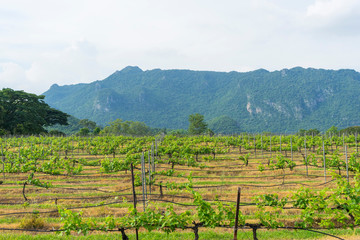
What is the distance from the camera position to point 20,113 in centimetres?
4125

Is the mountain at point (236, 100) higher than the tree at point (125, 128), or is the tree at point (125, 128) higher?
the mountain at point (236, 100)

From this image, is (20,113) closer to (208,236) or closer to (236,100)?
(208,236)

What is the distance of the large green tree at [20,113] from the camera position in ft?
132

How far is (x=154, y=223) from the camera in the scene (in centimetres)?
548

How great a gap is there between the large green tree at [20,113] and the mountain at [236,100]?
6760 centimetres

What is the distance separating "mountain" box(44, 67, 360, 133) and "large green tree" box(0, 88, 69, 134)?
222 ft

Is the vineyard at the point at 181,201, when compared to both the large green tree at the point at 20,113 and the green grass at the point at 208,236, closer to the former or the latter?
the green grass at the point at 208,236

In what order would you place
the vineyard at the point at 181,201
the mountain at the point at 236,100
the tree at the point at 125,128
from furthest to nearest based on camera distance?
the mountain at the point at 236,100 < the tree at the point at 125,128 < the vineyard at the point at 181,201

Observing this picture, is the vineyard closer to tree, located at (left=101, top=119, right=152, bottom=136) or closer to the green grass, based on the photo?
the green grass

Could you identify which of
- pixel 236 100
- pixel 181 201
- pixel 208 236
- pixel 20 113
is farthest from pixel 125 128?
pixel 236 100

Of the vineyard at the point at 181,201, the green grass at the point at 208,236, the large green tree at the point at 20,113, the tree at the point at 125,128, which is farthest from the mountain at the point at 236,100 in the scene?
the green grass at the point at 208,236

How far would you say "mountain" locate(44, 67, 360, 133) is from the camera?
114 metres

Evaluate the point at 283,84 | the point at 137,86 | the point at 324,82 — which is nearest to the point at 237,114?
the point at 283,84

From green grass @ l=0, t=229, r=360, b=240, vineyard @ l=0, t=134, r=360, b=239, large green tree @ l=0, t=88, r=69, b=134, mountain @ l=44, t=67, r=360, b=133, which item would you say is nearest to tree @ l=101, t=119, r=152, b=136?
large green tree @ l=0, t=88, r=69, b=134
